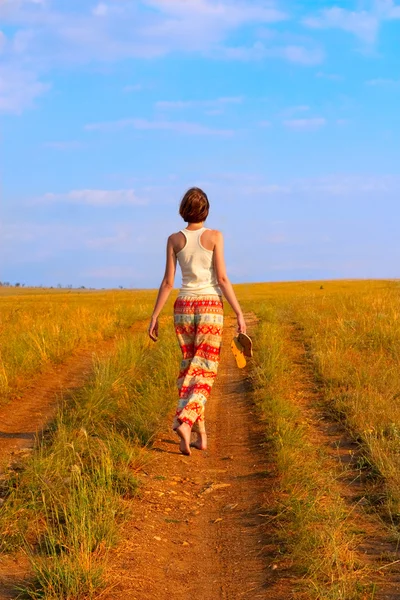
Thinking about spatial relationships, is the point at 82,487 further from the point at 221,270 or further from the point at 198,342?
the point at 221,270

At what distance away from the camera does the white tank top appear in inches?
258

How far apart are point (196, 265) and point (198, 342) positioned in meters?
0.68

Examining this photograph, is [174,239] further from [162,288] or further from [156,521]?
[156,521]

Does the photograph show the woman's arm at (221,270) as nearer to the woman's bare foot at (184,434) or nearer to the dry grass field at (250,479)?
the woman's bare foot at (184,434)

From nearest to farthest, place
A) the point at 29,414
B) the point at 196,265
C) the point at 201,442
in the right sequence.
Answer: the point at 196,265
the point at 201,442
the point at 29,414

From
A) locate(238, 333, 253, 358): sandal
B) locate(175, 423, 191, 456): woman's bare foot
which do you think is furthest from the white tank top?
locate(175, 423, 191, 456): woman's bare foot

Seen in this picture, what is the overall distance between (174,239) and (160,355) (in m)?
5.28

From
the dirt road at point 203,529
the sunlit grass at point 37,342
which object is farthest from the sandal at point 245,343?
the sunlit grass at point 37,342

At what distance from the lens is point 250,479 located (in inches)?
233

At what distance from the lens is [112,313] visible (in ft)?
72.5

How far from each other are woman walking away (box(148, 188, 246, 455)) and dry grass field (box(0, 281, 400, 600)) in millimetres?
562

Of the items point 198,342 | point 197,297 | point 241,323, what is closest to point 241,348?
point 241,323

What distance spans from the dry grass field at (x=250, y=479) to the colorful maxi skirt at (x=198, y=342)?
1.77 feet

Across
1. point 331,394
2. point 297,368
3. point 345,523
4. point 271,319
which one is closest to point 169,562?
point 345,523
